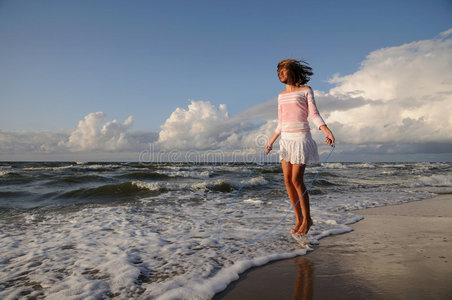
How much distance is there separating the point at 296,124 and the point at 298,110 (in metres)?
0.16

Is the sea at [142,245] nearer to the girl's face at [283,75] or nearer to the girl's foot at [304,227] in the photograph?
the girl's foot at [304,227]

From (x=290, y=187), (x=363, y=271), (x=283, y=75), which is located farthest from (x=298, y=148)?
(x=363, y=271)

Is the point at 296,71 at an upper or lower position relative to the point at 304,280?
upper

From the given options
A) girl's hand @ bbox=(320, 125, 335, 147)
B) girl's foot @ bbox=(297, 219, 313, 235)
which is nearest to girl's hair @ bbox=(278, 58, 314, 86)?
girl's hand @ bbox=(320, 125, 335, 147)

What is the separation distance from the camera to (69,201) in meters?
6.96

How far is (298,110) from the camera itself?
9.54ft

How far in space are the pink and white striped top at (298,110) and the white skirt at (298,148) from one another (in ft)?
0.24

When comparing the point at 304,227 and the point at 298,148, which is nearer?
the point at 298,148

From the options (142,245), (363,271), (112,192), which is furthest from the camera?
(112,192)

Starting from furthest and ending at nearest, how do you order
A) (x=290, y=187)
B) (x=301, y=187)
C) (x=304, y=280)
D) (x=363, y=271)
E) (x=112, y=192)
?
(x=112, y=192), (x=290, y=187), (x=301, y=187), (x=363, y=271), (x=304, y=280)

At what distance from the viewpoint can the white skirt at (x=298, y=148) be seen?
2869 mm

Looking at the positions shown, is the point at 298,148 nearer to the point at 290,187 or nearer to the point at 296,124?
the point at 296,124

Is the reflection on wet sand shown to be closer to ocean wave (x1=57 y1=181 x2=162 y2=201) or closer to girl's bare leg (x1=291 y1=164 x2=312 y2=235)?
girl's bare leg (x1=291 y1=164 x2=312 y2=235)

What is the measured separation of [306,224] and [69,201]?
6552mm
